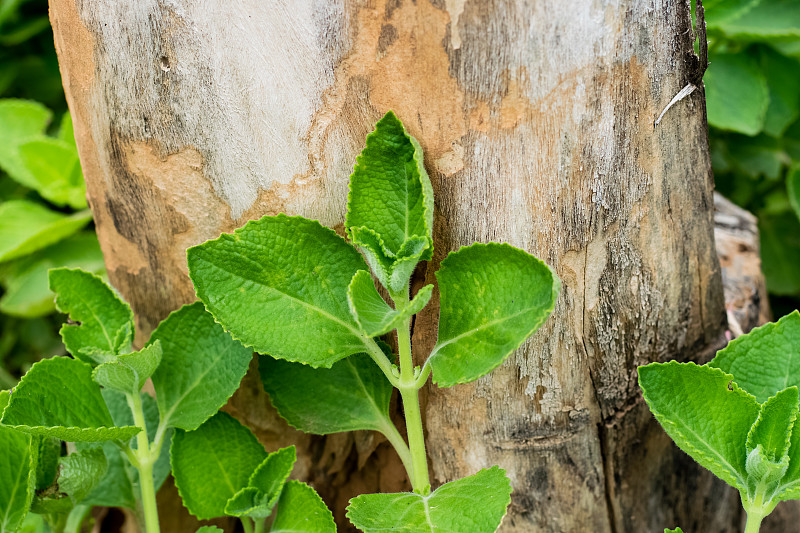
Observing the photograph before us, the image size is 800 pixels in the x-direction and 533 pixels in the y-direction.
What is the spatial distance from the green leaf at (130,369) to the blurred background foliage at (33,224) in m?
0.66

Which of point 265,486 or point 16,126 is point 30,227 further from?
point 265,486

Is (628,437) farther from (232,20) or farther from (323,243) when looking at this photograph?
(232,20)

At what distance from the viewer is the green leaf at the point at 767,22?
1496mm

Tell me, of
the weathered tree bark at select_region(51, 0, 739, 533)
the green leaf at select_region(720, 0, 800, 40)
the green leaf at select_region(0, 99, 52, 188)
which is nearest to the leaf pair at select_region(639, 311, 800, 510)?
the weathered tree bark at select_region(51, 0, 739, 533)

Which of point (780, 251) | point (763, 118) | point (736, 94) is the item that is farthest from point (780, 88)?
point (780, 251)

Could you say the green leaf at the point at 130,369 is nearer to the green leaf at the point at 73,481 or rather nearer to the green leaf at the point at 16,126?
the green leaf at the point at 73,481

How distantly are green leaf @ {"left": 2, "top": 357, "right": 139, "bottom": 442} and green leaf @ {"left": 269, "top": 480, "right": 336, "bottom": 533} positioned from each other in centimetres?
20

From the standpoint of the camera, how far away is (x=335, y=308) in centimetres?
74

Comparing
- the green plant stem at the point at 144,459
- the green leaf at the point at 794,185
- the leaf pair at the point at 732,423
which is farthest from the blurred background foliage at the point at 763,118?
the green plant stem at the point at 144,459

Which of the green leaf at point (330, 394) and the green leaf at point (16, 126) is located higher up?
the green leaf at point (16, 126)

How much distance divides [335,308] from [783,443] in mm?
474

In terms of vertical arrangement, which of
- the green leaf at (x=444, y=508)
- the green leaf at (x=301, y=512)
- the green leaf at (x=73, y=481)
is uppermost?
the green leaf at (x=73, y=481)

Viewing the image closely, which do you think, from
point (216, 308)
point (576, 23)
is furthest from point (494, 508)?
point (576, 23)

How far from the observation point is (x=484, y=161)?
2.44 ft
